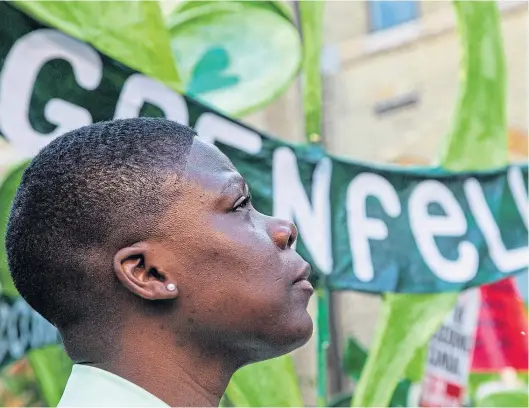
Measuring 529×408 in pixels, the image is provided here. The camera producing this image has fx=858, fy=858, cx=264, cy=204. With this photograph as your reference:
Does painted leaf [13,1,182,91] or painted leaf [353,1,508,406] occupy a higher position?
painted leaf [13,1,182,91]

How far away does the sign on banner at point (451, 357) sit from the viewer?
337 centimetres

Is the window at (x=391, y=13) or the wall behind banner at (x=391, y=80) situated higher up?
the window at (x=391, y=13)

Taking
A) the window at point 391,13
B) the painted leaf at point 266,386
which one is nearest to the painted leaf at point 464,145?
the painted leaf at point 266,386

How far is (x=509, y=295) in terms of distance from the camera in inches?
146

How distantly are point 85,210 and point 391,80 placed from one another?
4886 millimetres

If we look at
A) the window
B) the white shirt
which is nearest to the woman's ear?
the white shirt

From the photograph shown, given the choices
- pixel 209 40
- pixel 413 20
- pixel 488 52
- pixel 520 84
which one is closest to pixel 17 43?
pixel 209 40

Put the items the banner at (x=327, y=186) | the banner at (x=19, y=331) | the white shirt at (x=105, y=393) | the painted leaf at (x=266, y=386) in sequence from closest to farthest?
1. the white shirt at (x=105, y=393)
2. the banner at (x=327, y=186)
3. the banner at (x=19, y=331)
4. the painted leaf at (x=266, y=386)

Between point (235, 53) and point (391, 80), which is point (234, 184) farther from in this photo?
point (391, 80)

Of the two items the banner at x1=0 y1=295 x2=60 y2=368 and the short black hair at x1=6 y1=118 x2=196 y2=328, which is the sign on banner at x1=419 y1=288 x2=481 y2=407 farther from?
the short black hair at x1=6 y1=118 x2=196 y2=328

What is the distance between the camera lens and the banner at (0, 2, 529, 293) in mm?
2240

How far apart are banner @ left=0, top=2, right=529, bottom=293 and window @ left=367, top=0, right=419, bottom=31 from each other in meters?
2.96

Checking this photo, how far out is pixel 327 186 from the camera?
9.09 ft

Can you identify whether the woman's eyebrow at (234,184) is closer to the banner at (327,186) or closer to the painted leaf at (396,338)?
the banner at (327,186)
